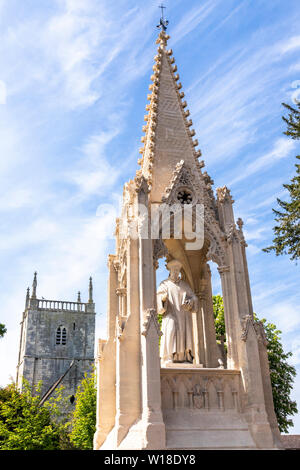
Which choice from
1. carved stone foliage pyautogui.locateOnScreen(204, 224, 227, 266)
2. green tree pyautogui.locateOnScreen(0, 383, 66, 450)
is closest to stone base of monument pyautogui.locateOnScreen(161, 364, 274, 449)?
carved stone foliage pyautogui.locateOnScreen(204, 224, 227, 266)

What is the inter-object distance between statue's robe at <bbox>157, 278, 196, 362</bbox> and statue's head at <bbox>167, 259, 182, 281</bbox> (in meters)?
0.18

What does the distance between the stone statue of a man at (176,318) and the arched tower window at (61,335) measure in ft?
234

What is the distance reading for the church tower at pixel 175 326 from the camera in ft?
34.5

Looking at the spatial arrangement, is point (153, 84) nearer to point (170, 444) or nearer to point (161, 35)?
point (161, 35)

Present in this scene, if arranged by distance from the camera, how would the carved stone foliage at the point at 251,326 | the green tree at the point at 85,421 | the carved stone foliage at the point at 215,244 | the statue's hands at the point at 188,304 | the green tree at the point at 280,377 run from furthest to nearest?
the green tree at the point at 85,421 < the green tree at the point at 280,377 < the carved stone foliage at the point at 215,244 < the statue's hands at the point at 188,304 < the carved stone foliage at the point at 251,326

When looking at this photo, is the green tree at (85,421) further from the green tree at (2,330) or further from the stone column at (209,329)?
the stone column at (209,329)

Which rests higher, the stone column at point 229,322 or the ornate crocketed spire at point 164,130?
the ornate crocketed spire at point 164,130

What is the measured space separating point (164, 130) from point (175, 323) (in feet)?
19.5

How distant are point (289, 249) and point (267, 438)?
9084 millimetres

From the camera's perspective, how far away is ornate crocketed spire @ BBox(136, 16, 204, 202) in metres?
13.6

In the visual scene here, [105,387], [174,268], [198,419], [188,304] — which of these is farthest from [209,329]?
[105,387]

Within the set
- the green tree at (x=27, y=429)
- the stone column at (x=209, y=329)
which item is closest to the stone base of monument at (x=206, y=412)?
the stone column at (x=209, y=329)

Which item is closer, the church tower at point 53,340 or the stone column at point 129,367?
the stone column at point 129,367

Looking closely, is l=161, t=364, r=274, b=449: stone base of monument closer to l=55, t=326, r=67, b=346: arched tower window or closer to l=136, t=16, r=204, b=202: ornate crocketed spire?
l=136, t=16, r=204, b=202: ornate crocketed spire
